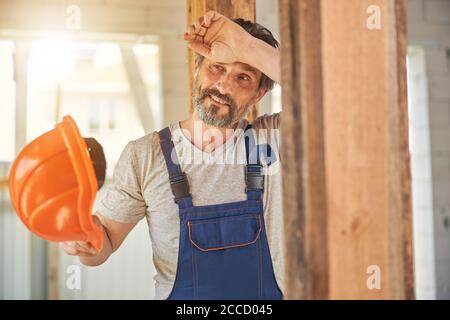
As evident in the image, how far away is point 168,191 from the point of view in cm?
140

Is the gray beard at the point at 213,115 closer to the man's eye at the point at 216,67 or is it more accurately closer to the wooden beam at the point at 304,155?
the man's eye at the point at 216,67

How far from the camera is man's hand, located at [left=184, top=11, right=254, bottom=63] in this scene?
1.35m

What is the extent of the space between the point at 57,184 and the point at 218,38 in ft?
1.92

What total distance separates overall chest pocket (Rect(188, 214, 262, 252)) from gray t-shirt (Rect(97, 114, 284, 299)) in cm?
5

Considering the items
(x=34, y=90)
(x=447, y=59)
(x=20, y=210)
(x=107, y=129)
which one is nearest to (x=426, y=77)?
(x=447, y=59)

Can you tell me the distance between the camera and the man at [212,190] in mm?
1354

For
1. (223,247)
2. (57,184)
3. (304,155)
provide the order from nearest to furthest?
(304,155), (57,184), (223,247)

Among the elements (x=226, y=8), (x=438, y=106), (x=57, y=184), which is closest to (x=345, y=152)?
(x=57, y=184)

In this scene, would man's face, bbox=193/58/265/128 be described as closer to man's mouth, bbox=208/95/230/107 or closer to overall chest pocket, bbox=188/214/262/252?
man's mouth, bbox=208/95/230/107


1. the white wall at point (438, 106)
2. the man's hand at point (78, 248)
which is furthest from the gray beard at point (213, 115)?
the white wall at point (438, 106)

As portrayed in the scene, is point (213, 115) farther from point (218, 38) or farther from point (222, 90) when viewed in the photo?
point (218, 38)

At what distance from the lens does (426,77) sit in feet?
10.7

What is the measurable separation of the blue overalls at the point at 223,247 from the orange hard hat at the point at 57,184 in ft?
1.23

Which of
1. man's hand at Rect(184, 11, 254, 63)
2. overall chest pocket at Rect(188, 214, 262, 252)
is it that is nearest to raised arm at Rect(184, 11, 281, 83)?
man's hand at Rect(184, 11, 254, 63)
